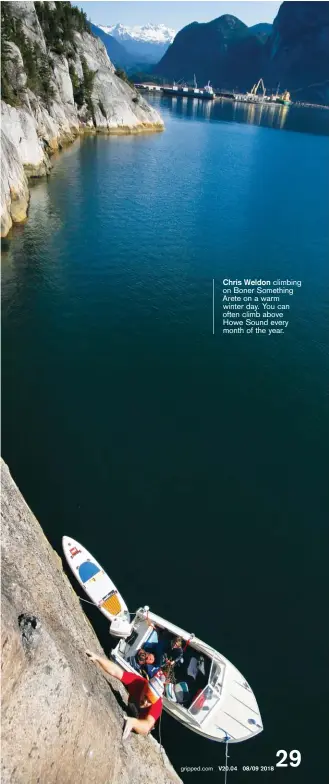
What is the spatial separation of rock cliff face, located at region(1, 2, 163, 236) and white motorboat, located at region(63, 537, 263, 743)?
45.6m

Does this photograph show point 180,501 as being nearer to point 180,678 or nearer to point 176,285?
point 180,678

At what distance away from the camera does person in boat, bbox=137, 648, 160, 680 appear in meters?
17.8

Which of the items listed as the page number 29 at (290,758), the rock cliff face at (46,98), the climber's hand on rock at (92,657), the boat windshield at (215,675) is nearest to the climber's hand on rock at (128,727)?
the climber's hand on rock at (92,657)

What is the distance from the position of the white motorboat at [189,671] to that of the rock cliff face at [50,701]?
3426 millimetres

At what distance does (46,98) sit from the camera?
298ft

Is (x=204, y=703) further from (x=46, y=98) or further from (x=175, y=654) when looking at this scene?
(x=46, y=98)

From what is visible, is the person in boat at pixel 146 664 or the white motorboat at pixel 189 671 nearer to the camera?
the white motorboat at pixel 189 671

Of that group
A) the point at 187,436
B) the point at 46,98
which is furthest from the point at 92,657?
the point at 46,98

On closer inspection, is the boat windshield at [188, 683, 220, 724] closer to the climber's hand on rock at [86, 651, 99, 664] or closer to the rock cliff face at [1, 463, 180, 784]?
the rock cliff face at [1, 463, 180, 784]

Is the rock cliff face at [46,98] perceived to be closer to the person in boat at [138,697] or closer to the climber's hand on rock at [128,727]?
the person in boat at [138,697]

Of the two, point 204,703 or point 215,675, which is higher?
point 215,675

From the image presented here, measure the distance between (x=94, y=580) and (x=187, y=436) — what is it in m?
11.2

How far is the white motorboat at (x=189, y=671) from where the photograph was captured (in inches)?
660

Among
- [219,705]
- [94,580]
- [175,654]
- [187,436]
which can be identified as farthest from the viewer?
[187,436]
